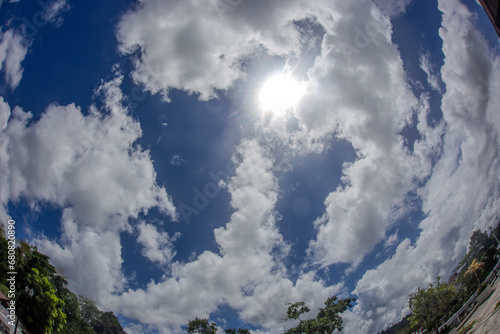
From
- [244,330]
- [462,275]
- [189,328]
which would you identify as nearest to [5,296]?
[189,328]

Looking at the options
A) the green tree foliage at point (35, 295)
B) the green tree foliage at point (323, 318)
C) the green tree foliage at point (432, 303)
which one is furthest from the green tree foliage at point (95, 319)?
the green tree foliage at point (432, 303)

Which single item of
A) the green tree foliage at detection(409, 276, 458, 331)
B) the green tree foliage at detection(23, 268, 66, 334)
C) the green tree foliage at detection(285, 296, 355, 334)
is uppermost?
the green tree foliage at detection(23, 268, 66, 334)

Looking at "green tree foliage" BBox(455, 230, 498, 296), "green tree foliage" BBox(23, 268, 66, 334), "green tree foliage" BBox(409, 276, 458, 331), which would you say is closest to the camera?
"green tree foliage" BBox(23, 268, 66, 334)

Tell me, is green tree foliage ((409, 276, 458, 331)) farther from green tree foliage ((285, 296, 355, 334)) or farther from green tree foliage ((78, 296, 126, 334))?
green tree foliage ((78, 296, 126, 334))

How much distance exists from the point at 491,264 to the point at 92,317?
4328 inches

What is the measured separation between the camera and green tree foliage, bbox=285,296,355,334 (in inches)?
1374

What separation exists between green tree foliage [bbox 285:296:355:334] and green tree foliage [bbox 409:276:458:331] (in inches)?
405

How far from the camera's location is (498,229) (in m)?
34.8

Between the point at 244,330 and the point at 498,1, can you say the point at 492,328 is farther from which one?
the point at 244,330

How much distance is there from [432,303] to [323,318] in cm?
1688

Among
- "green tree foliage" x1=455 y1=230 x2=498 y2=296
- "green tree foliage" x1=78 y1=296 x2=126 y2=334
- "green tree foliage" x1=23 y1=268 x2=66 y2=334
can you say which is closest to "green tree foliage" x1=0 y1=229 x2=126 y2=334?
"green tree foliage" x1=23 y1=268 x2=66 y2=334

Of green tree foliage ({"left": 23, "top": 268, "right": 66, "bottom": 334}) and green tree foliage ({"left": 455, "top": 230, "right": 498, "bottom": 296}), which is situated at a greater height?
green tree foliage ({"left": 23, "top": 268, "right": 66, "bottom": 334})

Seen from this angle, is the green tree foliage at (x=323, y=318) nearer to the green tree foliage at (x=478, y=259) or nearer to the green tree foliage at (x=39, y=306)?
the green tree foliage at (x=478, y=259)

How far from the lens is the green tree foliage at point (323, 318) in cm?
3491
